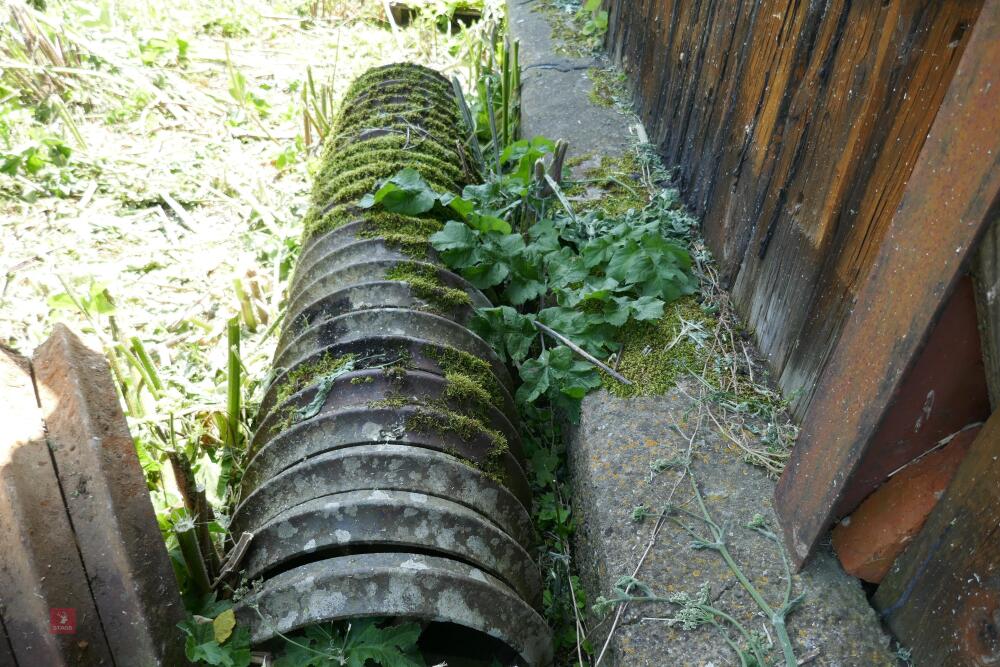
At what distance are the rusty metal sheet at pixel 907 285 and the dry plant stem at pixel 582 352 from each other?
2.15 feet

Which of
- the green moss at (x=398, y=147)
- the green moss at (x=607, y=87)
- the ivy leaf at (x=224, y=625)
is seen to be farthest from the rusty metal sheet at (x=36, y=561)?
the green moss at (x=607, y=87)

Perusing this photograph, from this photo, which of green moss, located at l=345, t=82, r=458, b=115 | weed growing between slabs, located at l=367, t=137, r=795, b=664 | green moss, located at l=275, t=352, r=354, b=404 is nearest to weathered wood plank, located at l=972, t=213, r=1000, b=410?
weed growing between slabs, located at l=367, t=137, r=795, b=664

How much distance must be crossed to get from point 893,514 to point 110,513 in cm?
158

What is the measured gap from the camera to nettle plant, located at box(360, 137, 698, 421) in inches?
92.5

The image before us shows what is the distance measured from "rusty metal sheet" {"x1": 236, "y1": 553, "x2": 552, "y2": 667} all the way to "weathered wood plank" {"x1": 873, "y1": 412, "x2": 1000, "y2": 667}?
855 mm

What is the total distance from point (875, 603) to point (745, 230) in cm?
119

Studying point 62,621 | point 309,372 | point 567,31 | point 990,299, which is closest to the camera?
point 990,299

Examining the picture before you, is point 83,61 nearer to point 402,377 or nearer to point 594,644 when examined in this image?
point 402,377

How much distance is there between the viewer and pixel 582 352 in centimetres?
234

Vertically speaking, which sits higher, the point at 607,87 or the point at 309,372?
the point at 607,87

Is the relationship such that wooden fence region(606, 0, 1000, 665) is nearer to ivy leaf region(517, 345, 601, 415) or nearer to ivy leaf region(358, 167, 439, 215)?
ivy leaf region(517, 345, 601, 415)

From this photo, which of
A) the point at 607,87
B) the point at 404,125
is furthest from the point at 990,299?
the point at 607,87

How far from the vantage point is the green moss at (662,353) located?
224 cm

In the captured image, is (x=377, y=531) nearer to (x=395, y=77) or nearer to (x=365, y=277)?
(x=365, y=277)
